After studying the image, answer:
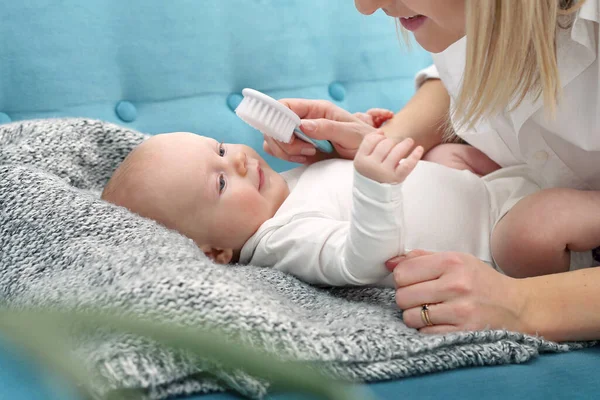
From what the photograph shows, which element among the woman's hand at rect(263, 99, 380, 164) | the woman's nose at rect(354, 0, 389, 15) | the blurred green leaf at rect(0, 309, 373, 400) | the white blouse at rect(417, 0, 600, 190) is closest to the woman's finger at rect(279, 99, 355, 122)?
the woman's hand at rect(263, 99, 380, 164)

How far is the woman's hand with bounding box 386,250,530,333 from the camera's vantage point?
733 mm

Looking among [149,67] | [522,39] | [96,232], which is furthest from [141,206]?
[522,39]

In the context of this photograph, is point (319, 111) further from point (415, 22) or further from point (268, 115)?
point (415, 22)

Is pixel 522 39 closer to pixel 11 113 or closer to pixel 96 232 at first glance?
pixel 96 232

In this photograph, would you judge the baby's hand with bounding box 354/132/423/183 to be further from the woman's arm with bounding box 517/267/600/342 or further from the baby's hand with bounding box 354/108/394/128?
the baby's hand with bounding box 354/108/394/128

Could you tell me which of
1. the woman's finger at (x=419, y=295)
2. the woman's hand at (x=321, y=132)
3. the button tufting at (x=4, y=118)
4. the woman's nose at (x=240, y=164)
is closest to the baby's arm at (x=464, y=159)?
the woman's hand at (x=321, y=132)

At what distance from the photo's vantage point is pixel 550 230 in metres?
0.87

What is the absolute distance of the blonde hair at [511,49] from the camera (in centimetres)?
75

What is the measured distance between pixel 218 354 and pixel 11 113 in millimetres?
964

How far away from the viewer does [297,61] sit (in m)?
1.42

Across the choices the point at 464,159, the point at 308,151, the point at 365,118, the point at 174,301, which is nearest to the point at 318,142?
the point at 308,151

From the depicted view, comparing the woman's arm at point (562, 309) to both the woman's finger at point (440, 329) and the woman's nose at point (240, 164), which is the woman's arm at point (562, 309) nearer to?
the woman's finger at point (440, 329)

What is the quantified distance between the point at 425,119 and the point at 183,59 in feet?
1.51

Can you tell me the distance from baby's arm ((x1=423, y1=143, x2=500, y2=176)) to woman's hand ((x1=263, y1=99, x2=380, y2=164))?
14 cm
